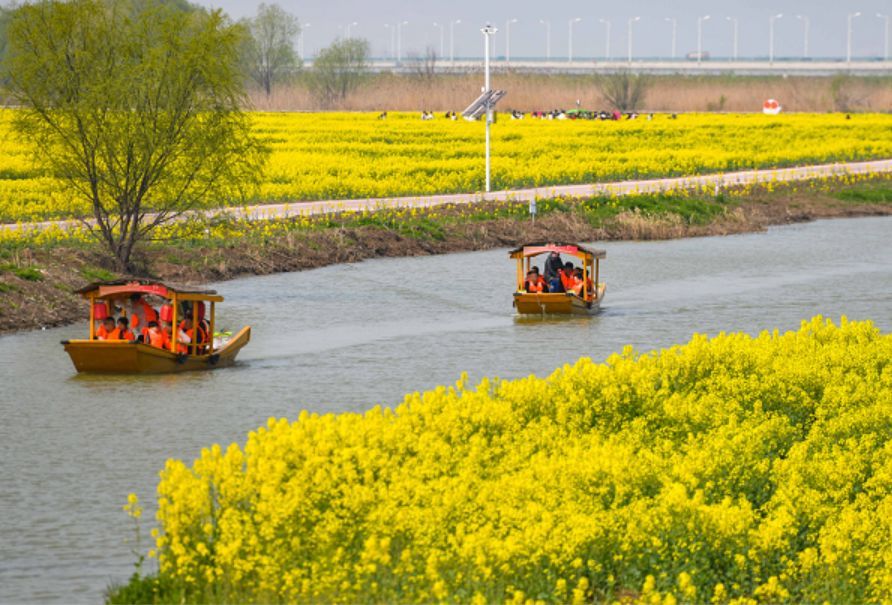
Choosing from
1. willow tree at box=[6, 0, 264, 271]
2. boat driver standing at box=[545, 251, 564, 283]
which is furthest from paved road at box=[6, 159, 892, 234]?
boat driver standing at box=[545, 251, 564, 283]

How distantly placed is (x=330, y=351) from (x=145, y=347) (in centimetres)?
476

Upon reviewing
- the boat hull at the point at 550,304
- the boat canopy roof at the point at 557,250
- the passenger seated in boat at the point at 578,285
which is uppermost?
the boat canopy roof at the point at 557,250

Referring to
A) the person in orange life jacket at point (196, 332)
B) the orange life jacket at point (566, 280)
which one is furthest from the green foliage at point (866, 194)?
the person in orange life jacket at point (196, 332)

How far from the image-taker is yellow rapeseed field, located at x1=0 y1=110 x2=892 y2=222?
59344 millimetres

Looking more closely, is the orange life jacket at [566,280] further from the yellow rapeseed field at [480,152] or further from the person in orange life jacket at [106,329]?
the yellow rapeseed field at [480,152]

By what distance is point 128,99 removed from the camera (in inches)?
1521

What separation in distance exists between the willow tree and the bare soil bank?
91.3 meters

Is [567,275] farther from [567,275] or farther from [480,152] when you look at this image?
[480,152]

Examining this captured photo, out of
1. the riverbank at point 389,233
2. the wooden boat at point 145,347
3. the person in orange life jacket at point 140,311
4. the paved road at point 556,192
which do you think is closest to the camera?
the wooden boat at point 145,347

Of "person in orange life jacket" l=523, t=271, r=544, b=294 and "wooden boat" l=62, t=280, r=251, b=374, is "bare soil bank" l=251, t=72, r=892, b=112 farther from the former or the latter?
"wooden boat" l=62, t=280, r=251, b=374

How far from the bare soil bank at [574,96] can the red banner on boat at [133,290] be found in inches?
3998

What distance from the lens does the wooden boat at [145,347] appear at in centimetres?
2875

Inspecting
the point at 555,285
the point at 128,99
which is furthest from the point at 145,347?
the point at 128,99

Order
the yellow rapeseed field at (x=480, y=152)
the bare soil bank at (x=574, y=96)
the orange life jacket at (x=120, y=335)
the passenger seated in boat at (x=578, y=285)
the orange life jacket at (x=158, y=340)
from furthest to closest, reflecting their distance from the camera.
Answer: the bare soil bank at (x=574, y=96), the yellow rapeseed field at (x=480, y=152), the passenger seated in boat at (x=578, y=285), the orange life jacket at (x=158, y=340), the orange life jacket at (x=120, y=335)
